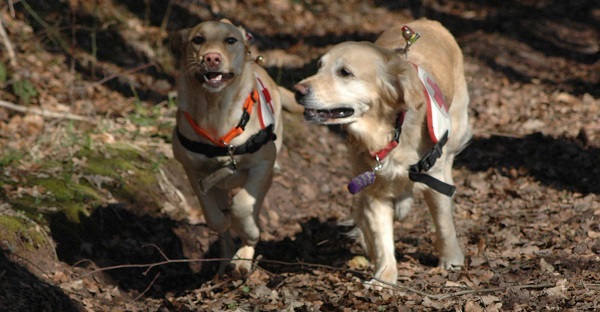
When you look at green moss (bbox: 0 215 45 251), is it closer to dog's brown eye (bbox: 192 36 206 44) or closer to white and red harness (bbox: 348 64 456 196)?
dog's brown eye (bbox: 192 36 206 44)

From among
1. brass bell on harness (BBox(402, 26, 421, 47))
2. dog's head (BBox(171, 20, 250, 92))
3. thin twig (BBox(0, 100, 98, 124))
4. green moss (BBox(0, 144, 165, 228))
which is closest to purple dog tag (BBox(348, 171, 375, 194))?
brass bell on harness (BBox(402, 26, 421, 47))

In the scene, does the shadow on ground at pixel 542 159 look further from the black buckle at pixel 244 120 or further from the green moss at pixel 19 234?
the green moss at pixel 19 234

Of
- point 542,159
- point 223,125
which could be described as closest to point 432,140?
point 223,125

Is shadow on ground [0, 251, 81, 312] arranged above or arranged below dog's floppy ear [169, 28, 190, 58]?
below

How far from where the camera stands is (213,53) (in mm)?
5242

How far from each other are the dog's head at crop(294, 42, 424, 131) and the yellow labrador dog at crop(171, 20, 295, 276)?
2.74 ft

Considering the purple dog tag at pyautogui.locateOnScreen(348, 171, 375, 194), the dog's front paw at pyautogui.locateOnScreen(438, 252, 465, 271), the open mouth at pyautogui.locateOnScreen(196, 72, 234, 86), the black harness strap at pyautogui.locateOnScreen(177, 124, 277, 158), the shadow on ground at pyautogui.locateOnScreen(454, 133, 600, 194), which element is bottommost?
the shadow on ground at pyautogui.locateOnScreen(454, 133, 600, 194)

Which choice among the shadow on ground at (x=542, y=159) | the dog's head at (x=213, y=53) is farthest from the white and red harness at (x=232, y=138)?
the shadow on ground at (x=542, y=159)

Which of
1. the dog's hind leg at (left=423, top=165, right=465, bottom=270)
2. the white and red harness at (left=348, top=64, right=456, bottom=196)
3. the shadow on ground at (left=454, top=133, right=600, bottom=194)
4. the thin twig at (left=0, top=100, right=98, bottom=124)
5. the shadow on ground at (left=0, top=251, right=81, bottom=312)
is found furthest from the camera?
the thin twig at (left=0, top=100, right=98, bottom=124)

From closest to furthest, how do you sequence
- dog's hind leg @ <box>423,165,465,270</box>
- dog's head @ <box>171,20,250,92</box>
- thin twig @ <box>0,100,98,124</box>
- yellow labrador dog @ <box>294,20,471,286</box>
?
yellow labrador dog @ <box>294,20,471,286</box>, dog's head @ <box>171,20,250,92</box>, dog's hind leg @ <box>423,165,465,270</box>, thin twig @ <box>0,100,98,124</box>

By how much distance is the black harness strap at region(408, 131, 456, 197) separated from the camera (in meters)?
5.06

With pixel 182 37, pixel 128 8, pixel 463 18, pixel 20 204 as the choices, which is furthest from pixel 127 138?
pixel 463 18

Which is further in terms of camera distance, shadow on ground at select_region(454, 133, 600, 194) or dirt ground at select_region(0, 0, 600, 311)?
shadow on ground at select_region(454, 133, 600, 194)

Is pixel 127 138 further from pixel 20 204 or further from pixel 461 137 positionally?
pixel 461 137
